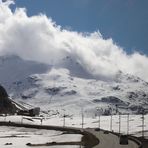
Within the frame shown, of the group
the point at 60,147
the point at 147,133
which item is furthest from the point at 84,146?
the point at 147,133

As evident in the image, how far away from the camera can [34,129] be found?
195000 mm

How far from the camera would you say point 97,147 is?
100 metres

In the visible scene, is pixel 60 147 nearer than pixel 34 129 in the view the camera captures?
Yes

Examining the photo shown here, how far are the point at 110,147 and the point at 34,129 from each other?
97558 mm

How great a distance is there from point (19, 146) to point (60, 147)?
1206 centimetres

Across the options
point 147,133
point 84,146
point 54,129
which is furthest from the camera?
point 54,129

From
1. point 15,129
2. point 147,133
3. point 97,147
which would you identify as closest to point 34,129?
point 15,129

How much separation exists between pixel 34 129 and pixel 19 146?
Answer: 264ft

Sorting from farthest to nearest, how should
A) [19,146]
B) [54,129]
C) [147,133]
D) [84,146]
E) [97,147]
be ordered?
[54,129] < [147,133] < [19,146] < [84,146] < [97,147]

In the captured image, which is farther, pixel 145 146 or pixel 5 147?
pixel 5 147

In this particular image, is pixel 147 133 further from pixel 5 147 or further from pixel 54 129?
pixel 5 147

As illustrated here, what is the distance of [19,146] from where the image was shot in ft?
376

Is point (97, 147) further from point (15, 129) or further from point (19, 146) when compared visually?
point (15, 129)

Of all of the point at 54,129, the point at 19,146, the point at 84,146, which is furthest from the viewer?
the point at 54,129
